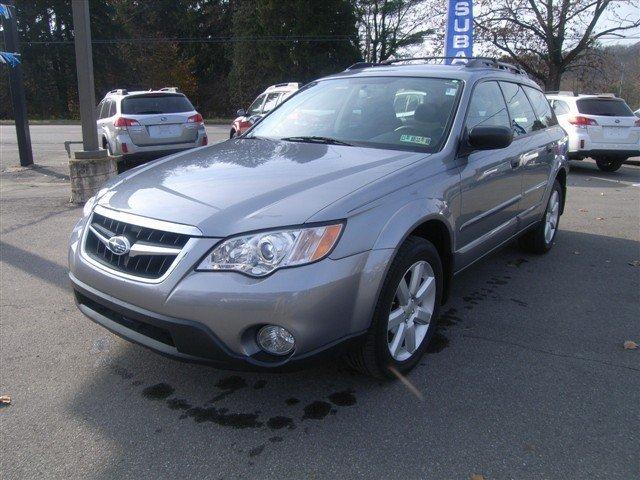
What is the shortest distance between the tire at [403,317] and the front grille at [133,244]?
1027 mm

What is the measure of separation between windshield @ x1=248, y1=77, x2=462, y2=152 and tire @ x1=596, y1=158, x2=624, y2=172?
10494mm

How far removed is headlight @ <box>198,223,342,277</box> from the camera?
8.25 ft

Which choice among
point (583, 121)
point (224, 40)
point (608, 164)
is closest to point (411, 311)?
point (583, 121)

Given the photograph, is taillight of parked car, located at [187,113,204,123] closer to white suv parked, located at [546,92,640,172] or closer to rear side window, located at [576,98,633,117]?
white suv parked, located at [546,92,640,172]

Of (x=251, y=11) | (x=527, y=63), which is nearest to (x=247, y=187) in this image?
(x=527, y=63)

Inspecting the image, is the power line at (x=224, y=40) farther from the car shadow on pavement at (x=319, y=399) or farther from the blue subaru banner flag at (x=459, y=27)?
the car shadow on pavement at (x=319, y=399)

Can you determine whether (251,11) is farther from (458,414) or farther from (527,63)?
(458,414)

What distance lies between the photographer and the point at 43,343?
12.0ft

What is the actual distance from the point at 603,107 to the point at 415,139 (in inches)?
405

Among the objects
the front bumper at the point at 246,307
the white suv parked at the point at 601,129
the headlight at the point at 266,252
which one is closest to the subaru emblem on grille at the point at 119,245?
the front bumper at the point at 246,307

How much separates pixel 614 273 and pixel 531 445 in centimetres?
317

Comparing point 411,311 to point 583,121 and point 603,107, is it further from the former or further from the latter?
point 603,107

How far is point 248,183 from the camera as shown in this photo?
2996 millimetres

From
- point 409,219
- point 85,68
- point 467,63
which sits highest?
point 85,68
